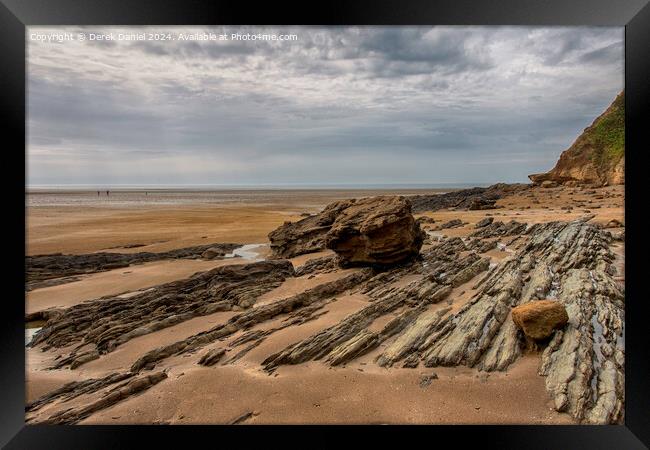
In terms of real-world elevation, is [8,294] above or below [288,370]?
above

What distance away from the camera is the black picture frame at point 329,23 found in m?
4.45

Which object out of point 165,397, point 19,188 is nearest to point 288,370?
point 165,397

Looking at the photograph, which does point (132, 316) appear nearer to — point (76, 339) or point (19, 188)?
point (76, 339)

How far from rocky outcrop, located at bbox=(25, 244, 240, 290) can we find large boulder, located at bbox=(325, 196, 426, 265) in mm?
7958

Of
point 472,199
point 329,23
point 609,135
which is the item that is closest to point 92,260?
point 329,23

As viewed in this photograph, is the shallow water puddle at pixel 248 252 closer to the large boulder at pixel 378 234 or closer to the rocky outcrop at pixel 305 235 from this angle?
the rocky outcrop at pixel 305 235

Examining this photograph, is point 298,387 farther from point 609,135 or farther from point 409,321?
point 609,135

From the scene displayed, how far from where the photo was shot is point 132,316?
7523 millimetres

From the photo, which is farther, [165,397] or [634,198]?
[165,397]

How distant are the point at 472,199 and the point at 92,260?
96.3ft

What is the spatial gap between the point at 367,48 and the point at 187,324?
7.46 metres

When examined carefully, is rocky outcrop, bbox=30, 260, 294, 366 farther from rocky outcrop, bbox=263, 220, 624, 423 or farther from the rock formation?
rocky outcrop, bbox=263, 220, 624, 423

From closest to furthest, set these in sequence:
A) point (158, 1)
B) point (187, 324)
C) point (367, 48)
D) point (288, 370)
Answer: point (158, 1) → point (288, 370) → point (367, 48) → point (187, 324)

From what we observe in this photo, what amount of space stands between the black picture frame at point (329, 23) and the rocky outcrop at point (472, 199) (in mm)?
20555
